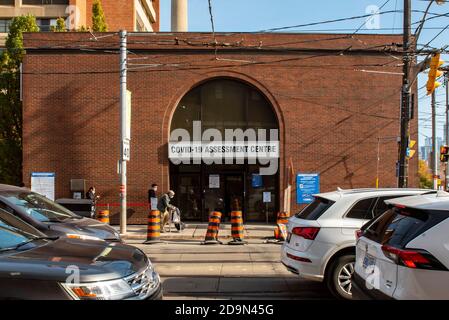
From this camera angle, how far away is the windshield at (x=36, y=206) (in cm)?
808

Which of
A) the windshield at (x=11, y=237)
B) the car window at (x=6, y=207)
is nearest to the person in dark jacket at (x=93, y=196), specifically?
the car window at (x=6, y=207)

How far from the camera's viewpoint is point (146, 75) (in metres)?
20.1

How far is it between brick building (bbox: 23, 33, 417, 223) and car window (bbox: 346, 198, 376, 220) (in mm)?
12739

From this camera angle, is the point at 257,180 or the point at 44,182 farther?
the point at 257,180

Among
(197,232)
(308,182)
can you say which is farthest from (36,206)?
(308,182)

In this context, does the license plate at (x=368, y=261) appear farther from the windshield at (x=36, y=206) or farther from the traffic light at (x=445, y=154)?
the traffic light at (x=445, y=154)

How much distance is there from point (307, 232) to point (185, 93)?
14.1 m

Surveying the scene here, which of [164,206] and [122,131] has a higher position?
[122,131]

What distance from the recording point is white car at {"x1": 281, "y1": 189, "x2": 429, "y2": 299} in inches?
273

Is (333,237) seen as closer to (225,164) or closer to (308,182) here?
(308,182)

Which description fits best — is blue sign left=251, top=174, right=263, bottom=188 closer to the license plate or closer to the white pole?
the white pole

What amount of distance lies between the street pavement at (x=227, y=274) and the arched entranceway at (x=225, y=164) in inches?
293

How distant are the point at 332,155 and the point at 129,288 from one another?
16.8 m

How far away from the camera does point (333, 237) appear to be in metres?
6.95
